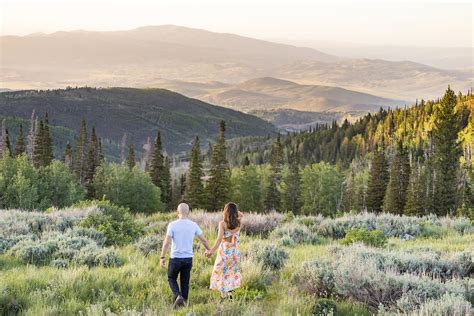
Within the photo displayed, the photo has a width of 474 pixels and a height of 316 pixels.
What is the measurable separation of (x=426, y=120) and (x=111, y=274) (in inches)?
5502

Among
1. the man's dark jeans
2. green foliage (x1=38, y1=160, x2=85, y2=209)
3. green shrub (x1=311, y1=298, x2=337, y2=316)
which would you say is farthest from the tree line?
the man's dark jeans

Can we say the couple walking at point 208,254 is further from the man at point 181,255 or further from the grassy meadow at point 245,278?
the grassy meadow at point 245,278

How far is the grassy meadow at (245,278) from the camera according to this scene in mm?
6234

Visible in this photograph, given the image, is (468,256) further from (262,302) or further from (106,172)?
(106,172)

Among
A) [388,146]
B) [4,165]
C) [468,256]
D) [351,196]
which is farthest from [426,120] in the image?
[468,256]

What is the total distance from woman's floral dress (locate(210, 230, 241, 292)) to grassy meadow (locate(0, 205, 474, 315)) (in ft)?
0.70

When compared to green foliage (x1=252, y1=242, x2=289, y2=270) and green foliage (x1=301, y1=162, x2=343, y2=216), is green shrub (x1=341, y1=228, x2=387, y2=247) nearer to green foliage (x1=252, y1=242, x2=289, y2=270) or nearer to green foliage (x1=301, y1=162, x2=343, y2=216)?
green foliage (x1=252, y1=242, x2=289, y2=270)

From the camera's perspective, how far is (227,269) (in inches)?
289

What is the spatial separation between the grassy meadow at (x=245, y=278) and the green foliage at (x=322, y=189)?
6394 cm

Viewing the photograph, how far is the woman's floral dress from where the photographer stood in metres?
7.17

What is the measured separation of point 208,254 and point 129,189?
55.4 metres

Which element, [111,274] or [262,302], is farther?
[111,274]

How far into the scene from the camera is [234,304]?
20.8ft

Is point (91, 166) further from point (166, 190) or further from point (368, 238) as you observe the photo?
point (368, 238)
